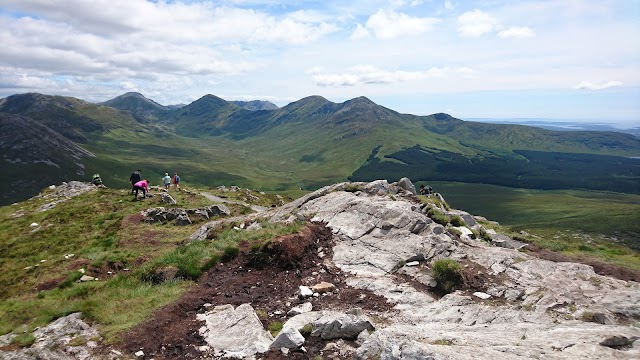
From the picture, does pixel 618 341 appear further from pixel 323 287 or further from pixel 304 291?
pixel 304 291

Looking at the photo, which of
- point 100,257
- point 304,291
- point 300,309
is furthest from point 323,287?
point 100,257

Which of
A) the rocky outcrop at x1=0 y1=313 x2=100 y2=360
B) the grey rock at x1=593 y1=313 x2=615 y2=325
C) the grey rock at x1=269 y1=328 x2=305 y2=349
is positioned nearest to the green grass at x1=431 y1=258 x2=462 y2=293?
the grey rock at x1=593 y1=313 x2=615 y2=325

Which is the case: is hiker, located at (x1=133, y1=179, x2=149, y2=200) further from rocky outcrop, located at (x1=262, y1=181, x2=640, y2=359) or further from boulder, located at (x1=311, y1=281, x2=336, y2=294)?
boulder, located at (x1=311, y1=281, x2=336, y2=294)

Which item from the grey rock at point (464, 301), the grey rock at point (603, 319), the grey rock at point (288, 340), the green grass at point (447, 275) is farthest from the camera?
the green grass at point (447, 275)

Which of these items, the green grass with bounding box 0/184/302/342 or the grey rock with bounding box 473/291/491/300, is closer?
the grey rock with bounding box 473/291/491/300

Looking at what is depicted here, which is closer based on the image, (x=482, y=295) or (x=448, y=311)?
(x=448, y=311)

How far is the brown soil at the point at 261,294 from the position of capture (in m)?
15.1

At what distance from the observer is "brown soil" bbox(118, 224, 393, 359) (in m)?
15.1

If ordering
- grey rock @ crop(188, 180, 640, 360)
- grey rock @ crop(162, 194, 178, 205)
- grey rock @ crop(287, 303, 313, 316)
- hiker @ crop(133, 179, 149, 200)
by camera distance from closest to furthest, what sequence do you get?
grey rock @ crop(188, 180, 640, 360)
grey rock @ crop(287, 303, 313, 316)
grey rock @ crop(162, 194, 178, 205)
hiker @ crop(133, 179, 149, 200)

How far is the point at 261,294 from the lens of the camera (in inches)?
787

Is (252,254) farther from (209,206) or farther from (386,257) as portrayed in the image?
(209,206)

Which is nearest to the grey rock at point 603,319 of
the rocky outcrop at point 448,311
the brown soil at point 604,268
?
the rocky outcrop at point 448,311

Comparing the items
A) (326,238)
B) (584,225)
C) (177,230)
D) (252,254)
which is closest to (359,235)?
(326,238)

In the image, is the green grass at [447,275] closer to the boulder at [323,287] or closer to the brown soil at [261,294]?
the brown soil at [261,294]
